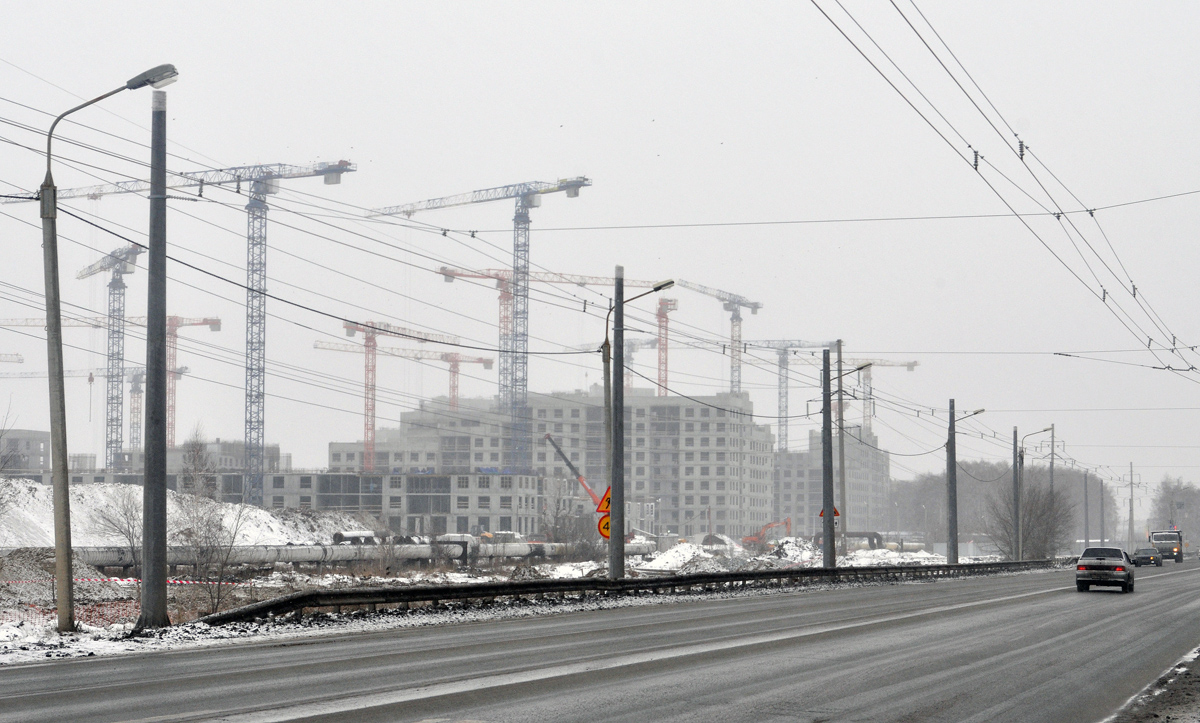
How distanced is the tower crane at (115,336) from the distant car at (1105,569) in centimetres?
12919

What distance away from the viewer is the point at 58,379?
61.6 ft

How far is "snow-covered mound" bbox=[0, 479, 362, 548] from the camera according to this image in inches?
2339

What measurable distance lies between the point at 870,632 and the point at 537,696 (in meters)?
10.3

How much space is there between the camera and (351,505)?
15075 centimetres

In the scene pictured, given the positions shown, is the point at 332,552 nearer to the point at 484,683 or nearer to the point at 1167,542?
the point at 484,683

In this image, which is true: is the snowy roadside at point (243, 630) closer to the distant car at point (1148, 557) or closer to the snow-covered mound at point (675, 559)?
the snow-covered mound at point (675, 559)

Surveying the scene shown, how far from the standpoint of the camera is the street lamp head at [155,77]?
61.7 ft

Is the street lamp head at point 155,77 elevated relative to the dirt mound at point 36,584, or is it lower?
elevated

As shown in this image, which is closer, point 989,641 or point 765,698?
point 765,698

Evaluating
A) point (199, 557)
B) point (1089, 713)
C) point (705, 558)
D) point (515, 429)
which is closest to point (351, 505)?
point (515, 429)

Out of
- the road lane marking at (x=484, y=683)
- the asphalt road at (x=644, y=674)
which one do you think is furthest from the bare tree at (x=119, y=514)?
the road lane marking at (x=484, y=683)

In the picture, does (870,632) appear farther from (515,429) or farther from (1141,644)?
Result: (515,429)

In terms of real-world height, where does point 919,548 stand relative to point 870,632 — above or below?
below

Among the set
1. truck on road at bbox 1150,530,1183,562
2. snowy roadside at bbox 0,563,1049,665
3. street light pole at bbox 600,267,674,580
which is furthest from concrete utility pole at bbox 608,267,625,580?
truck on road at bbox 1150,530,1183,562
